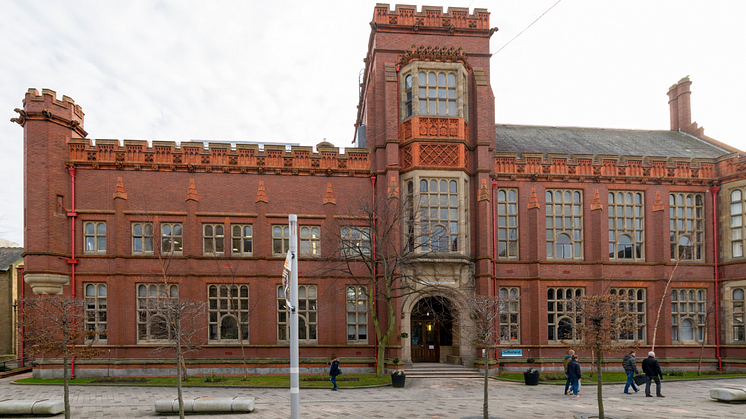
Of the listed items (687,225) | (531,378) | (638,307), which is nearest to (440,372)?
(531,378)

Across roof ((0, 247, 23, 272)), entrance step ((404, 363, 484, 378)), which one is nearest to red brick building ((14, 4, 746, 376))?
entrance step ((404, 363, 484, 378))

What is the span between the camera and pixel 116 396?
19.0 m

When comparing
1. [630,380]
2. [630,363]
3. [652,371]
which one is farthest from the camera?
[630,380]

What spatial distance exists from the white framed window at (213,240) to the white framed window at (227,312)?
1.64 meters

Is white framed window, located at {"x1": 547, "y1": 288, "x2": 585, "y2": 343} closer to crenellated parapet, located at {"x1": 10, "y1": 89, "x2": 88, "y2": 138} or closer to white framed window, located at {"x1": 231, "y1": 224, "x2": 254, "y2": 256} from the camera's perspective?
white framed window, located at {"x1": 231, "y1": 224, "x2": 254, "y2": 256}

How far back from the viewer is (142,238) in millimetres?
25484

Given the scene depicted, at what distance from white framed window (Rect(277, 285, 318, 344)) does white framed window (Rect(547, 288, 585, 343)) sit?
11.8 m

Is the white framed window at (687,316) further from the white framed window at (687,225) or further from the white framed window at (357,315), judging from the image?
the white framed window at (357,315)

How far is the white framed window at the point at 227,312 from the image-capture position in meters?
25.4

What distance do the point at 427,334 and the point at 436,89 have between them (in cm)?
1251

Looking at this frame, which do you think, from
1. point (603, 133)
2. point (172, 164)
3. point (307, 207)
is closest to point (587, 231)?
point (603, 133)

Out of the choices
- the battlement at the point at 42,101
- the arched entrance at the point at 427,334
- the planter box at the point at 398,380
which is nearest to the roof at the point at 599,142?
the arched entrance at the point at 427,334

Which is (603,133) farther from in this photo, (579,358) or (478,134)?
(579,358)

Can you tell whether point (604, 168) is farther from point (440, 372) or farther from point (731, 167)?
point (440, 372)
